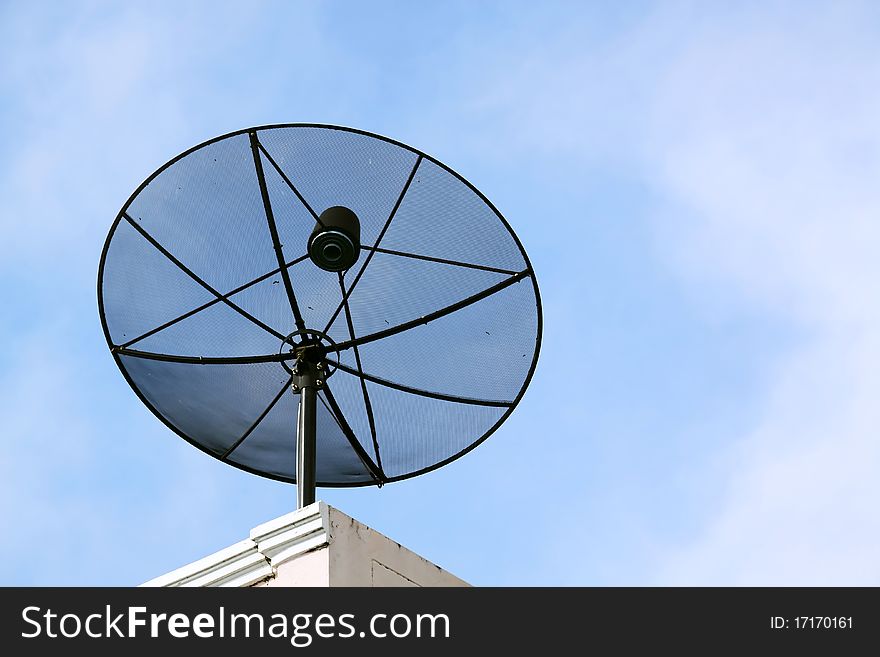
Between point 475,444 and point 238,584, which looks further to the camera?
point 475,444

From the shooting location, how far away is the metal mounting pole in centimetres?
889

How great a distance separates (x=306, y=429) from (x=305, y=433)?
4cm

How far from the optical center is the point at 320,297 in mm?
10180

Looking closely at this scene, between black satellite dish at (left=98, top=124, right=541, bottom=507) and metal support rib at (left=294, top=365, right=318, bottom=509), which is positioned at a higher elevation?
black satellite dish at (left=98, top=124, right=541, bottom=507)

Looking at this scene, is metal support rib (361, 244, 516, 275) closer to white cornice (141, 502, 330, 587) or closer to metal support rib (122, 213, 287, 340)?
metal support rib (122, 213, 287, 340)

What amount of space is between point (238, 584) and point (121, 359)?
3116mm

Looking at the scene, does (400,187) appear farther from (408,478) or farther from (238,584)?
(238,584)

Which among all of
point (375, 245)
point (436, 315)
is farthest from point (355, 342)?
point (375, 245)

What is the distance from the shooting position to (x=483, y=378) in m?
10.4

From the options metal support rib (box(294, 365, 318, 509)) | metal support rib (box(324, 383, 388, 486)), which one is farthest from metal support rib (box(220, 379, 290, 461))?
metal support rib (box(294, 365, 318, 509))

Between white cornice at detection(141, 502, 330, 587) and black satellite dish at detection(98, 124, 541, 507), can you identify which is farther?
black satellite dish at detection(98, 124, 541, 507)

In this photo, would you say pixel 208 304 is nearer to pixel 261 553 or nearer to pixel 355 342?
pixel 355 342
